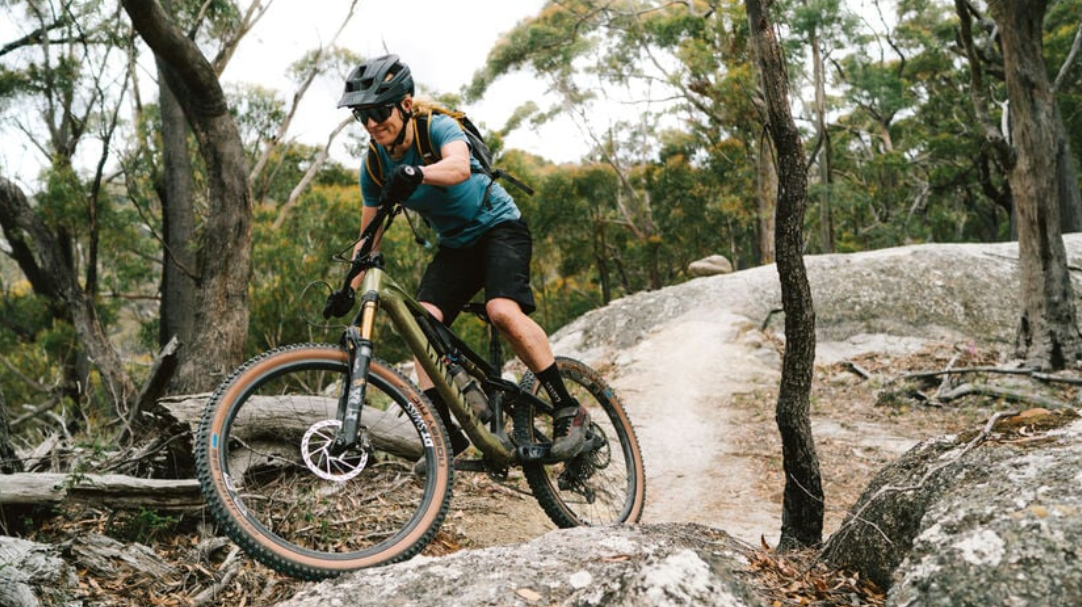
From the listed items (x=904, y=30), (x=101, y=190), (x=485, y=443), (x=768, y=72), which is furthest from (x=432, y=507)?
(x=904, y=30)

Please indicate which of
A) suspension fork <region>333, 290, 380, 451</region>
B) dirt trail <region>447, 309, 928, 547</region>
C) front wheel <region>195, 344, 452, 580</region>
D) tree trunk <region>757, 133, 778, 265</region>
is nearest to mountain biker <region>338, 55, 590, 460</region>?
suspension fork <region>333, 290, 380, 451</region>

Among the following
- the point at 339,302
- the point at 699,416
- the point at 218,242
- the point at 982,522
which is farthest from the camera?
the point at 699,416

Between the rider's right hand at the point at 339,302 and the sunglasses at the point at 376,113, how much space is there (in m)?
0.71

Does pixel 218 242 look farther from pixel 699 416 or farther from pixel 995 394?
pixel 995 394

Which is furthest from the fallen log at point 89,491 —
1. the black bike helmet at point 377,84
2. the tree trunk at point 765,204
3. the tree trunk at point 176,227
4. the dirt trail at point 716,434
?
the tree trunk at point 765,204

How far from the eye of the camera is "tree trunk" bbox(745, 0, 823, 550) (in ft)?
12.1

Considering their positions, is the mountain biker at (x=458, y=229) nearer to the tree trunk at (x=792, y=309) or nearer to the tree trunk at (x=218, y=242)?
the tree trunk at (x=792, y=309)

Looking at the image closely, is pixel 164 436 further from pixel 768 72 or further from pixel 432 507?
pixel 768 72

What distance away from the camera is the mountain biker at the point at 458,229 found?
3.30 meters

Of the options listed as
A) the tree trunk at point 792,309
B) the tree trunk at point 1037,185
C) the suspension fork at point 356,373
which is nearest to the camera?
the suspension fork at point 356,373

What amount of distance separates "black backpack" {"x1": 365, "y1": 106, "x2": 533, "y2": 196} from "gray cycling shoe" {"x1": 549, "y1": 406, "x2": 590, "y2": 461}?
1144 millimetres

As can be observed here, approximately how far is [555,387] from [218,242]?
3.94m

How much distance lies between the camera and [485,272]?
3.82 meters

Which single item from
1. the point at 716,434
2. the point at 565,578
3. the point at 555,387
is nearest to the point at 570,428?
the point at 555,387
